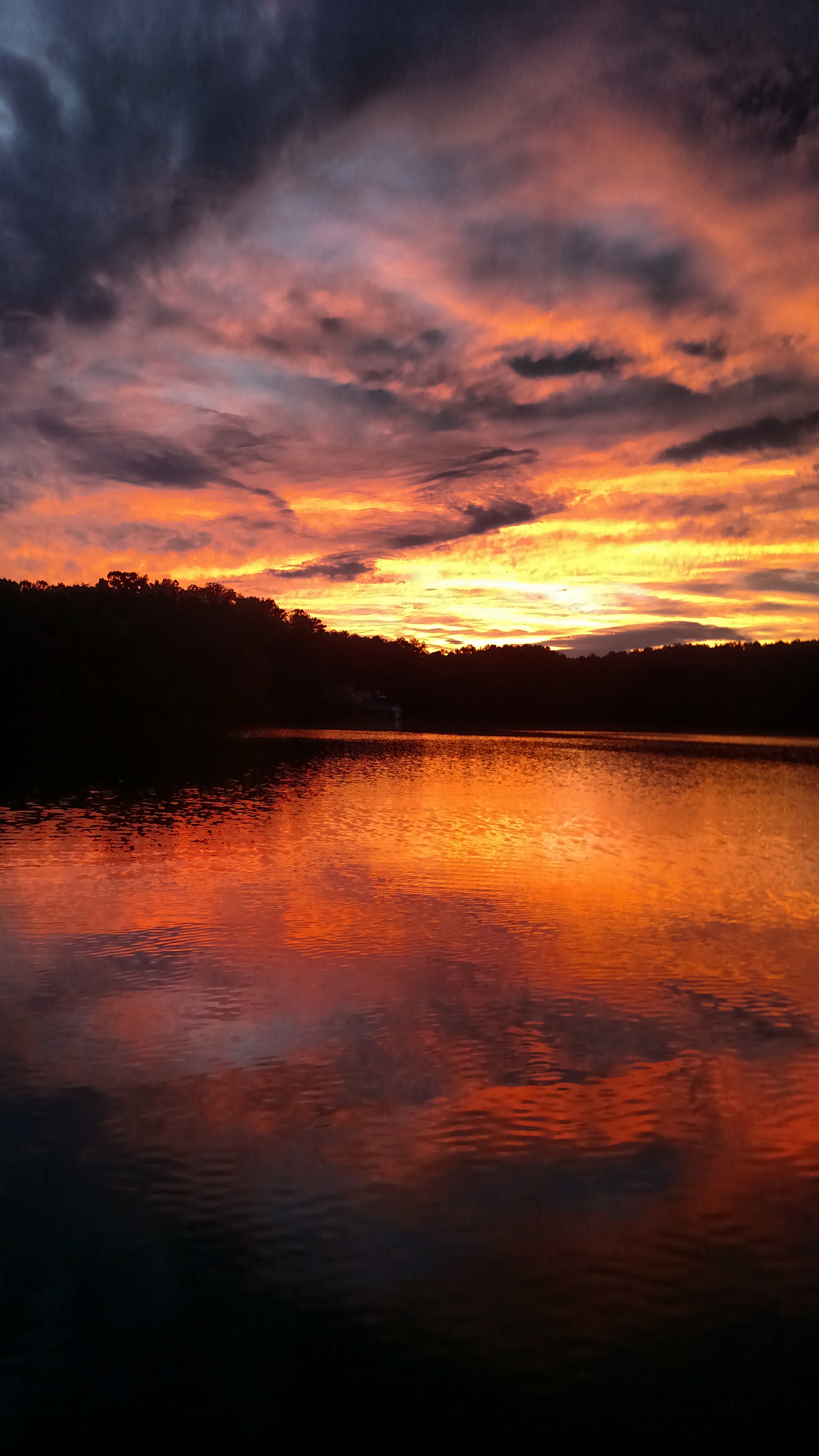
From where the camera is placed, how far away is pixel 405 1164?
6.94m

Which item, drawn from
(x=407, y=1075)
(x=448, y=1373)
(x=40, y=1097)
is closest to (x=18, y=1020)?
(x=40, y=1097)

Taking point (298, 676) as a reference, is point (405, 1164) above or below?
below

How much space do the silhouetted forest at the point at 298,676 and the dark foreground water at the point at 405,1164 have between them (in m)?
71.8

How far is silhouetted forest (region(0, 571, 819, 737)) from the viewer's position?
109000 millimetres

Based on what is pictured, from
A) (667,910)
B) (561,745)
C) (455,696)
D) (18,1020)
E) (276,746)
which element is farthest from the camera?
(455,696)

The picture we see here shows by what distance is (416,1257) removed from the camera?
5824mm

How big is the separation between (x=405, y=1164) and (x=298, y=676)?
141 m

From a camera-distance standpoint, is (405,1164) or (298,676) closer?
(405,1164)

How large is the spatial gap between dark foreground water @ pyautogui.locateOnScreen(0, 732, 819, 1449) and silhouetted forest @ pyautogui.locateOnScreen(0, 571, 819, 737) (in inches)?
2825

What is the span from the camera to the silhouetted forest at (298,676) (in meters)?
109

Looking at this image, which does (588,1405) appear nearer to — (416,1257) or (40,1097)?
(416,1257)

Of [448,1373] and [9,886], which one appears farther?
[9,886]

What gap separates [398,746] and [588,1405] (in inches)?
2503

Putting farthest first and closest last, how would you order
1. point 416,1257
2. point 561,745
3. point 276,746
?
1. point 561,745
2. point 276,746
3. point 416,1257
